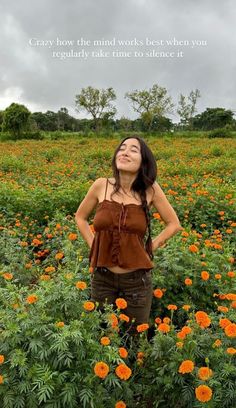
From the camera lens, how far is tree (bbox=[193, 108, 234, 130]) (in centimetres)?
4853

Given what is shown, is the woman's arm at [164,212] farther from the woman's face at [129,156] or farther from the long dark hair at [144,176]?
the woman's face at [129,156]

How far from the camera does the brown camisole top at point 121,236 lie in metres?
2.30

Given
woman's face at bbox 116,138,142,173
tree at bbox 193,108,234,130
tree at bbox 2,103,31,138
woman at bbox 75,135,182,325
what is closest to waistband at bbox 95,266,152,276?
woman at bbox 75,135,182,325

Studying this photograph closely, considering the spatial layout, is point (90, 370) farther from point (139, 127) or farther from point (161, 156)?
point (139, 127)

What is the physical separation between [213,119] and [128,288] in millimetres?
50081

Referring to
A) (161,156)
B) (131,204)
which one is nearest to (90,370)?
(131,204)

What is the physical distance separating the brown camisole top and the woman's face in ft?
0.72

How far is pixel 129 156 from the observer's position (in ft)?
7.73

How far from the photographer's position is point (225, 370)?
71.9 inches

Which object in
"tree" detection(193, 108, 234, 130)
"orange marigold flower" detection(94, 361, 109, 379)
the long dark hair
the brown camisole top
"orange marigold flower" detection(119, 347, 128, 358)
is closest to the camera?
"orange marigold flower" detection(94, 361, 109, 379)

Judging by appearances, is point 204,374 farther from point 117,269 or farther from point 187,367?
point 117,269

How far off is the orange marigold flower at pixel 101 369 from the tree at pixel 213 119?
49.6 meters

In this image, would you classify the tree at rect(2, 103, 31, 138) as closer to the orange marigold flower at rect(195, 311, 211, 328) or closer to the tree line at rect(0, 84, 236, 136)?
the tree line at rect(0, 84, 236, 136)

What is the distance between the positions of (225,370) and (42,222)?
3879 millimetres
